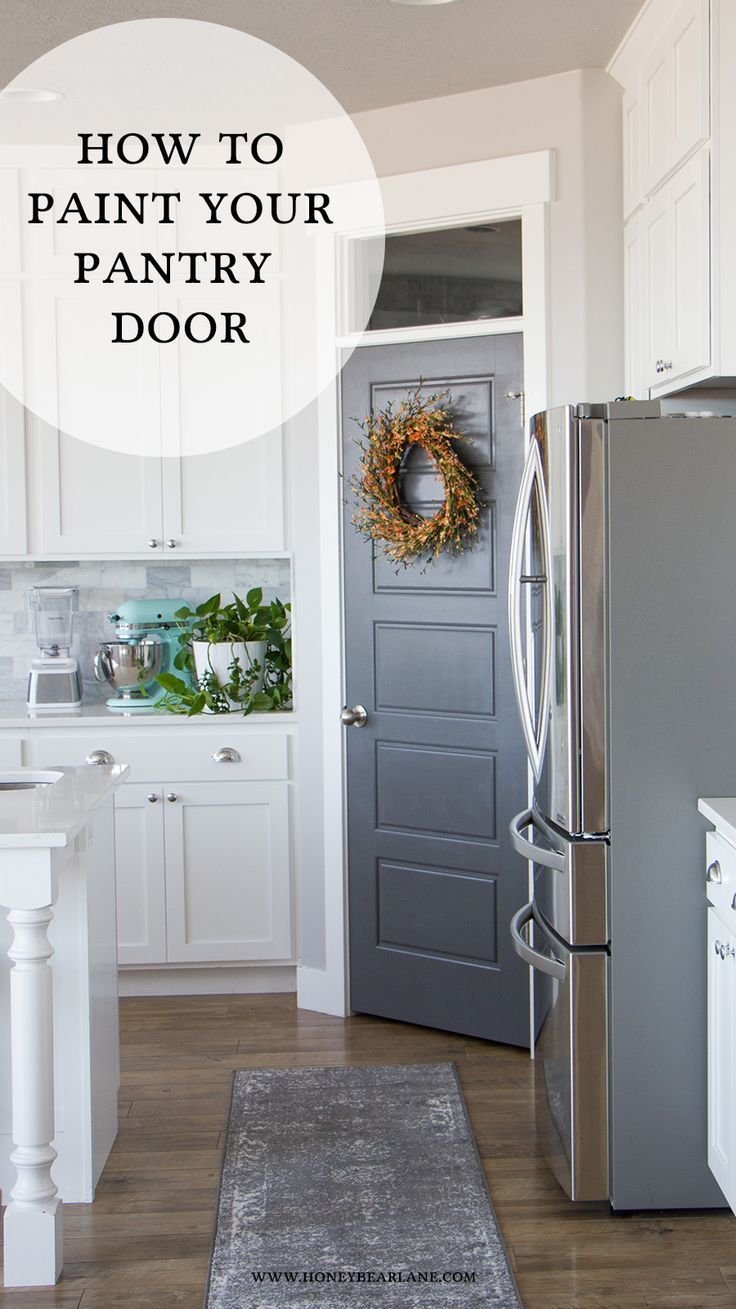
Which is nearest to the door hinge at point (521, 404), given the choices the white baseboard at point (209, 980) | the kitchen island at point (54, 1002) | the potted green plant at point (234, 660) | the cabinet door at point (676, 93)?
the cabinet door at point (676, 93)

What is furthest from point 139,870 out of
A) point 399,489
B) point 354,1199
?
point 354,1199

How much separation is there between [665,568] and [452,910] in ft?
5.12

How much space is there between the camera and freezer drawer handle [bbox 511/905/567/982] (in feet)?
9.17

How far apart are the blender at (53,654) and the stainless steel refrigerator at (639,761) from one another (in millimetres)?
2112

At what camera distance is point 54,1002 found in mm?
2736

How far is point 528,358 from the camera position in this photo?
3621 mm

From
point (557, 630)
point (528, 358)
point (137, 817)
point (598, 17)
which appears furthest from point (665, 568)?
point (137, 817)

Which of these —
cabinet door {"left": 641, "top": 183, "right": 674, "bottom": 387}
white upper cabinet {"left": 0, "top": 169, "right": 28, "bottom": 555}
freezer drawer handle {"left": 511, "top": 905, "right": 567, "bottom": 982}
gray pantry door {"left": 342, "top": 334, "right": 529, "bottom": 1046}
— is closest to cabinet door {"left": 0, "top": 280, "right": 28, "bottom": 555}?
white upper cabinet {"left": 0, "top": 169, "right": 28, "bottom": 555}

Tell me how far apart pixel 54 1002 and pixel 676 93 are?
2.43m

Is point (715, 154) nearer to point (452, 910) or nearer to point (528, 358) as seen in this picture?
point (528, 358)

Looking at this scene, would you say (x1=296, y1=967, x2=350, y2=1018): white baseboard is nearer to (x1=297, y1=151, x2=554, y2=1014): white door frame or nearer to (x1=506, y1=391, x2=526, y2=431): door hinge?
(x1=297, y1=151, x2=554, y2=1014): white door frame

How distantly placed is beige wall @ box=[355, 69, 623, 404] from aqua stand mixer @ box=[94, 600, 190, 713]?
1.64 metres

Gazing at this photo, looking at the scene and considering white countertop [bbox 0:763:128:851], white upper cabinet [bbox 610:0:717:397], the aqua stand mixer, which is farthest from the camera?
the aqua stand mixer

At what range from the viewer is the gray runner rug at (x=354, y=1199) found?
247 centimetres
